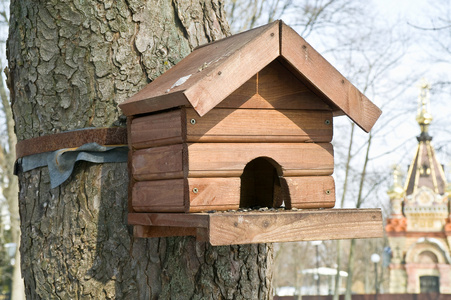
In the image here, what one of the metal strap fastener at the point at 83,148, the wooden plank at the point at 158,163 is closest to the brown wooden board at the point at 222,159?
the wooden plank at the point at 158,163

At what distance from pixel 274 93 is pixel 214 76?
1.15 feet

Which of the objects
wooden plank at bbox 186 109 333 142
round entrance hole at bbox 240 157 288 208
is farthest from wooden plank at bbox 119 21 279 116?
round entrance hole at bbox 240 157 288 208

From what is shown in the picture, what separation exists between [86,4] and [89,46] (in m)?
0.18

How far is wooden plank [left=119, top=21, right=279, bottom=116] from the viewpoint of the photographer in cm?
196

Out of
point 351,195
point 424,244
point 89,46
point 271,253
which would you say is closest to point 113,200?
point 89,46

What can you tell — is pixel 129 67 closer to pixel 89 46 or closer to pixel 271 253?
pixel 89 46

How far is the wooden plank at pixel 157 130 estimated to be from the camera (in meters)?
2.09

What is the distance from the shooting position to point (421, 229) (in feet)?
81.3

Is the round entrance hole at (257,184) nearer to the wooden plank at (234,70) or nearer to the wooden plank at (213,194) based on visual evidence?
the wooden plank at (213,194)

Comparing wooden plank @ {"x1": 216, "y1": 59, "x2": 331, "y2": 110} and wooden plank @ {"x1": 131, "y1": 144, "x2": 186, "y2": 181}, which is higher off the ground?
wooden plank @ {"x1": 216, "y1": 59, "x2": 331, "y2": 110}

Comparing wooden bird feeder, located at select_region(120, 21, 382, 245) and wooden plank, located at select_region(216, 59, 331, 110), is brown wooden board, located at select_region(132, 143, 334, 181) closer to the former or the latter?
wooden bird feeder, located at select_region(120, 21, 382, 245)

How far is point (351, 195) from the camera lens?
61.5 feet

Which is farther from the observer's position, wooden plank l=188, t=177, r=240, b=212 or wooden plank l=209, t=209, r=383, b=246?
wooden plank l=188, t=177, r=240, b=212

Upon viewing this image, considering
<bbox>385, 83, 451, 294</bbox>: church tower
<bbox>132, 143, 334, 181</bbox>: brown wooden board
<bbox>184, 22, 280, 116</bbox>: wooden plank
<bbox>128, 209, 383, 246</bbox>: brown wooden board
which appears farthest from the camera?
<bbox>385, 83, 451, 294</bbox>: church tower
